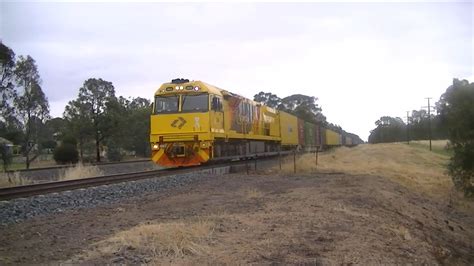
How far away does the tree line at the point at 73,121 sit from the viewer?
40062mm

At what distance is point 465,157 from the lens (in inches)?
879

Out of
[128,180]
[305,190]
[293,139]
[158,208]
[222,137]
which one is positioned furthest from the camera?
[293,139]

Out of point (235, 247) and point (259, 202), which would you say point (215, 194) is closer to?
point (259, 202)

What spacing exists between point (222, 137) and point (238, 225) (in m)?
13.2

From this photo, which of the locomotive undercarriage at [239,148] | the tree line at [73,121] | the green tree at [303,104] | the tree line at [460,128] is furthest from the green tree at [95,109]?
the green tree at [303,104]

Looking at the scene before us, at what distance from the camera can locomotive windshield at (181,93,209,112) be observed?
2006 centimetres

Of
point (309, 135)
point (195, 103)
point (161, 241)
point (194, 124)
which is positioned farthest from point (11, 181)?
point (309, 135)

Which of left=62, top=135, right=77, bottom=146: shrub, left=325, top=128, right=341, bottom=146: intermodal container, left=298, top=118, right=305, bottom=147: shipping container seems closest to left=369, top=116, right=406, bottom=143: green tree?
left=325, top=128, right=341, bottom=146: intermodal container

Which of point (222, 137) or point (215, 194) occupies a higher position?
point (222, 137)

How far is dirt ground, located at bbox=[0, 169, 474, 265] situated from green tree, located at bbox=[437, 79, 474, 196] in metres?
10.7

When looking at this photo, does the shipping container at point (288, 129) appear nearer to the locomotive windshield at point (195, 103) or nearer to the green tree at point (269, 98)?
the locomotive windshield at point (195, 103)

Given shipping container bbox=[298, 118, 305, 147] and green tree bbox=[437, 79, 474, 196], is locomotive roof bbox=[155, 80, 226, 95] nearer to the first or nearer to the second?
green tree bbox=[437, 79, 474, 196]

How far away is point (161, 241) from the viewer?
6.53 meters

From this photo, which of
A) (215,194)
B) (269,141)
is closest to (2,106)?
(269,141)
